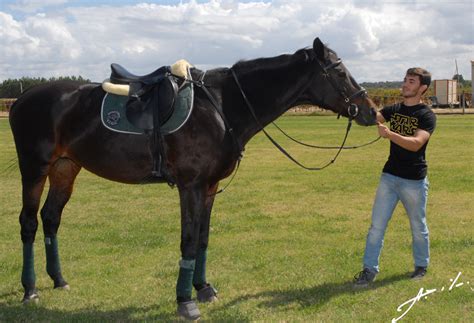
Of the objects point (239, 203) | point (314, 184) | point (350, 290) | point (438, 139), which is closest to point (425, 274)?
point (350, 290)

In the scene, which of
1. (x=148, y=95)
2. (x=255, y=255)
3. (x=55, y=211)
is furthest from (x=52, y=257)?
(x=255, y=255)

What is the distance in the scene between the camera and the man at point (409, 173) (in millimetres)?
5699

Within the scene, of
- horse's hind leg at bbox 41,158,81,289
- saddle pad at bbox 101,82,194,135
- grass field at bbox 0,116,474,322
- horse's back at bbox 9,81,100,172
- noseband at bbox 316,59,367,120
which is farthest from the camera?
horse's hind leg at bbox 41,158,81,289

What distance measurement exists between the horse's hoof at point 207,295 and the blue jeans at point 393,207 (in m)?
1.76

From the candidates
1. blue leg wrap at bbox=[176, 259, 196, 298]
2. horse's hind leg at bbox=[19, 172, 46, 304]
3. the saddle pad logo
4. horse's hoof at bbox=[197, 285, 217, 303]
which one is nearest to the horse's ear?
the saddle pad logo

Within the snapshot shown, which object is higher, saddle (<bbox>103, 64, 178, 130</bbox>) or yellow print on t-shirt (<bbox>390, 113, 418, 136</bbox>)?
saddle (<bbox>103, 64, 178, 130</bbox>)

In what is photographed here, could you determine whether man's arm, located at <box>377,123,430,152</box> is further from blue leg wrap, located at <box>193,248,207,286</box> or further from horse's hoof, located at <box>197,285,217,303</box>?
horse's hoof, located at <box>197,285,217,303</box>

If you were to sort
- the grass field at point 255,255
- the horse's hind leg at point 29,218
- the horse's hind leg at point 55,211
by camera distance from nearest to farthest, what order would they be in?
the grass field at point 255,255 → the horse's hind leg at point 29,218 → the horse's hind leg at point 55,211

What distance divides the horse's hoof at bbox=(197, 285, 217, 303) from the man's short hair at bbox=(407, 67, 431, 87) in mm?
3143

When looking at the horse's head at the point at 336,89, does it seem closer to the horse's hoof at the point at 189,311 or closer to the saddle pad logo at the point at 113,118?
the saddle pad logo at the point at 113,118

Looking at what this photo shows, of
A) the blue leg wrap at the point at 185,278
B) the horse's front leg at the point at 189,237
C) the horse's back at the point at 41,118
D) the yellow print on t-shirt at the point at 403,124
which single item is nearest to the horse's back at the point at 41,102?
the horse's back at the point at 41,118

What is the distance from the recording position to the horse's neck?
510cm

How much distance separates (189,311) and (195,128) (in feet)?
5.65
